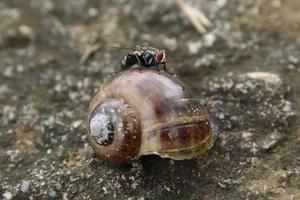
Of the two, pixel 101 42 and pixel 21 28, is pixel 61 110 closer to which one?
pixel 101 42

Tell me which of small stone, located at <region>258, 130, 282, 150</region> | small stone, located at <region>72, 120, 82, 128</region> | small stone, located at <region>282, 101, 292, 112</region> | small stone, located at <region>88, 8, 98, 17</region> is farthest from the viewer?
small stone, located at <region>88, 8, 98, 17</region>

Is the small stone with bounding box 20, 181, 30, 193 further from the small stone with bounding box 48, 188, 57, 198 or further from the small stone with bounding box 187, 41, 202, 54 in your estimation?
the small stone with bounding box 187, 41, 202, 54

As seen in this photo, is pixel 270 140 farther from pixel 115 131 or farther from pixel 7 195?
pixel 7 195

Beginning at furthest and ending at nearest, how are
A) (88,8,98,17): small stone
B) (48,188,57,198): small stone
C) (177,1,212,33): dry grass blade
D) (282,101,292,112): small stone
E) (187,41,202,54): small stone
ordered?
(88,8,98,17): small stone < (177,1,212,33): dry grass blade < (187,41,202,54): small stone < (282,101,292,112): small stone < (48,188,57,198): small stone

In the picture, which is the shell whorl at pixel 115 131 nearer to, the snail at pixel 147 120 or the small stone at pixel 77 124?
the snail at pixel 147 120

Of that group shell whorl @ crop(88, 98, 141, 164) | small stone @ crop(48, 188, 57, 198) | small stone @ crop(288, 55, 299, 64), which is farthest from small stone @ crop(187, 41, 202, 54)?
small stone @ crop(48, 188, 57, 198)

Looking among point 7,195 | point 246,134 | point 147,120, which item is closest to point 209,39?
point 246,134

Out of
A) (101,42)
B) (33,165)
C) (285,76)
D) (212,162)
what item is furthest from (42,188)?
(285,76)
